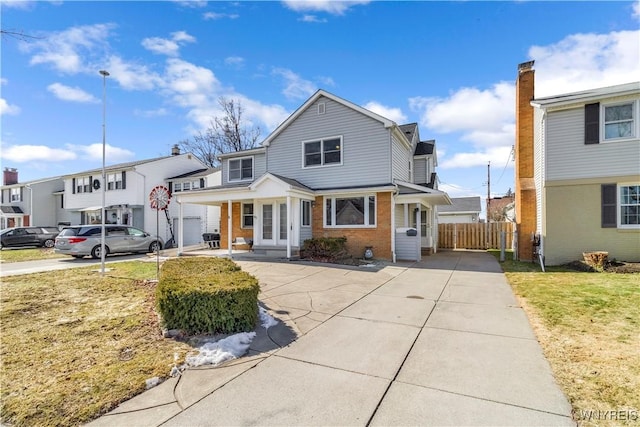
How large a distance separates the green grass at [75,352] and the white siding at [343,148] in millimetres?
9547

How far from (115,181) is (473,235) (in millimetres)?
28658

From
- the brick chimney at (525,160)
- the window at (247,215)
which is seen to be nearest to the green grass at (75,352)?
the window at (247,215)

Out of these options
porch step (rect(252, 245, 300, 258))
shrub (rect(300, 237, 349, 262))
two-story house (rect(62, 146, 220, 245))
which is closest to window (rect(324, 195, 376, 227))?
shrub (rect(300, 237, 349, 262))

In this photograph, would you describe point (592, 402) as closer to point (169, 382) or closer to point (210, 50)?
point (169, 382)

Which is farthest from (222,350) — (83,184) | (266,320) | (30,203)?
(30,203)

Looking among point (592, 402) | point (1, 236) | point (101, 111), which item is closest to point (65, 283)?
point (101, 111)

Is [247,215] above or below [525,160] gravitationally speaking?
below

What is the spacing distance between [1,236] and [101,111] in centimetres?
2080

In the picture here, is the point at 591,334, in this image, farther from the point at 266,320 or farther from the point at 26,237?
the point at 26,237

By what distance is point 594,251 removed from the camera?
11391 mm

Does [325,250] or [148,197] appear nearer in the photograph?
[325,250]

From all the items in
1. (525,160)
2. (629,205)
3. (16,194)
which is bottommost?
(629,205)

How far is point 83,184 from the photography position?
28094mm

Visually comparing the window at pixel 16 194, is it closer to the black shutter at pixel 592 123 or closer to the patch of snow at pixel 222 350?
the patch of snow at pixel 222 350
